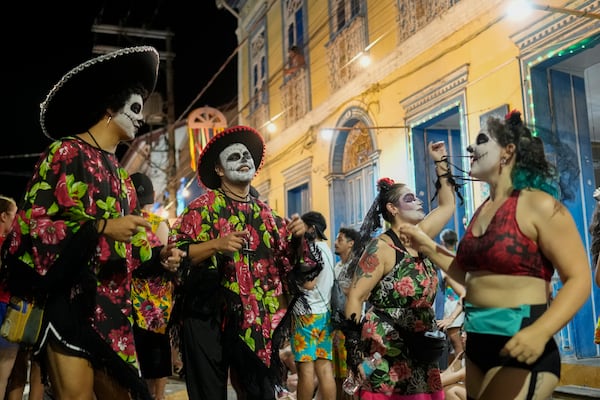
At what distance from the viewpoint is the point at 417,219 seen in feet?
14.8

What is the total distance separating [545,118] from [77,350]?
5908 mm

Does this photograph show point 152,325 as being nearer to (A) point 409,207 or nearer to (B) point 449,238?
(A) point 409,207

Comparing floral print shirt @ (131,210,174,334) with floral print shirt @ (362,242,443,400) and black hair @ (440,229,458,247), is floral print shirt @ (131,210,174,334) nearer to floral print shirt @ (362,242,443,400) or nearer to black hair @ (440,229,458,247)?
floral print shirt @ (362,242,443,400)

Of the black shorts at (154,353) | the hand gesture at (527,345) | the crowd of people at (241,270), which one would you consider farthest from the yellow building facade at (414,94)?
the black shorts at (154,353)

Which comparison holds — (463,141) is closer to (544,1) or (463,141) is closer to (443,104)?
(443,104)

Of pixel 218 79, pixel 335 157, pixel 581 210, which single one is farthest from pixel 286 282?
pixel 218 79

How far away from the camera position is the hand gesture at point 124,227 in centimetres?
296

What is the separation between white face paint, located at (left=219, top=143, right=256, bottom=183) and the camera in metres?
4.41

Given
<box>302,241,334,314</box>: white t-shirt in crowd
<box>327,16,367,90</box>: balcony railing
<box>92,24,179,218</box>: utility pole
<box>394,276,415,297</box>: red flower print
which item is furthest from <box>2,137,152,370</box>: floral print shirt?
<box>92,24,179,218</box>: utility pole

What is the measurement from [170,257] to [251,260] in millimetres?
810

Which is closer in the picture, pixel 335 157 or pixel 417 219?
pixel 417 219

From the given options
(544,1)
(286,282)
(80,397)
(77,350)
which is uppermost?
(544,1)

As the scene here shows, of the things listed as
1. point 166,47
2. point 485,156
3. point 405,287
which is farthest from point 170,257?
point 166,47

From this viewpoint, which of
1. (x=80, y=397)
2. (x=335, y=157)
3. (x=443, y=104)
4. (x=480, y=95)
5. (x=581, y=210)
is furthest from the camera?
(x=335, y=157)
